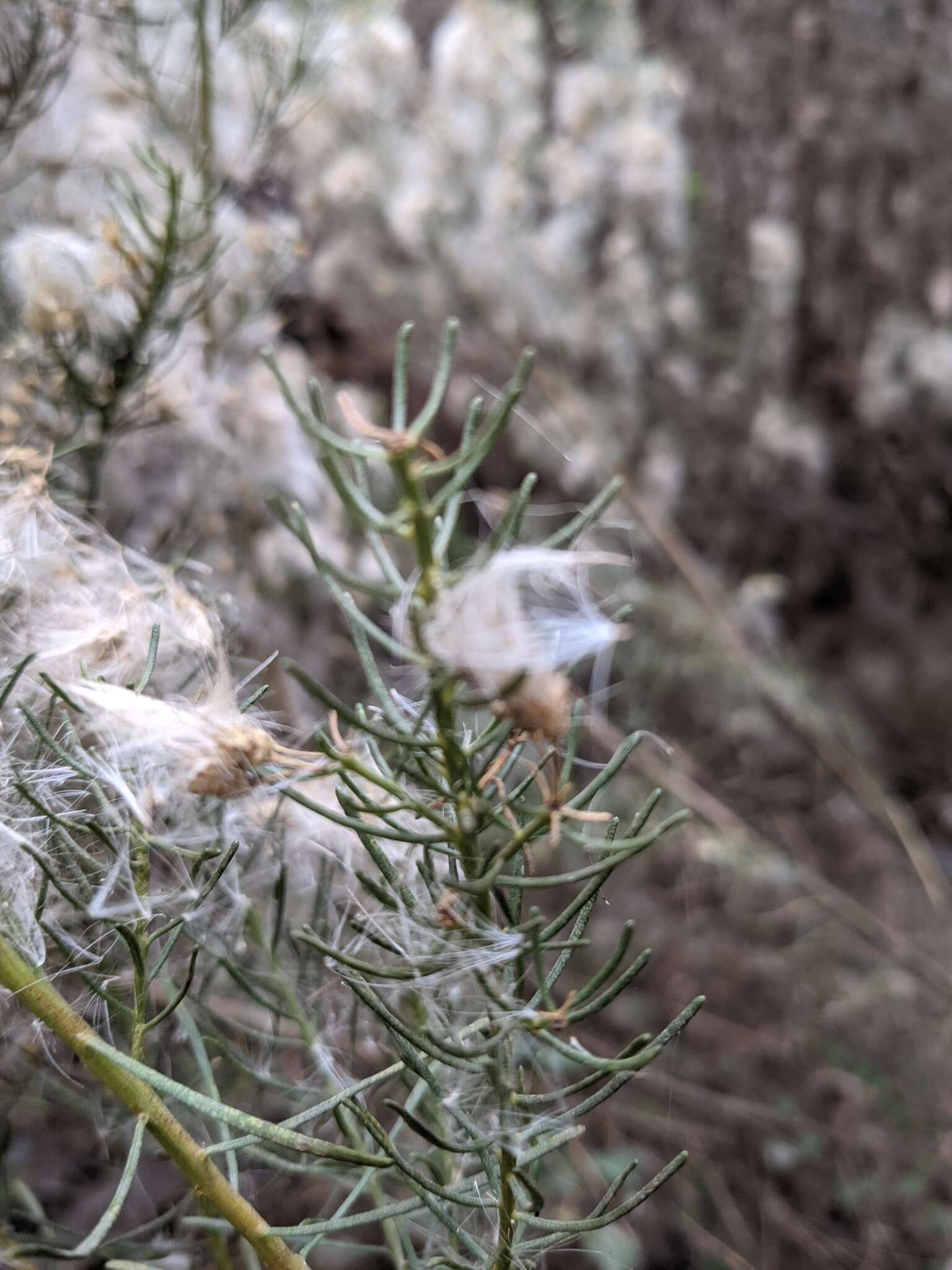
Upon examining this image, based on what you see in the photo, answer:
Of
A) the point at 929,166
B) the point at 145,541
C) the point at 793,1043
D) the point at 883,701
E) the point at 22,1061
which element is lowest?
the point at 793,1043

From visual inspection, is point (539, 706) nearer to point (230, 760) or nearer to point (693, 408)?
point (230, 760)

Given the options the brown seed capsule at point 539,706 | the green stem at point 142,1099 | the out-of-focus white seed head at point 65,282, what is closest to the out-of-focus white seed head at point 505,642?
the brown seed capsule at point 539,706

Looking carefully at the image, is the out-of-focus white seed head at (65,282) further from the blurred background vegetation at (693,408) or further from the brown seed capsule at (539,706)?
the brown seed capsule at (539,706)

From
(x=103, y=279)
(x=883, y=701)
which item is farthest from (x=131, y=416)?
(x=883, y=701)

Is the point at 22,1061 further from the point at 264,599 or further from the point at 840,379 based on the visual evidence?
the point at 840,379

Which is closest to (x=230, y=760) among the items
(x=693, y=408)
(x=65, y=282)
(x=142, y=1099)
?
(x=142, y=1099)
